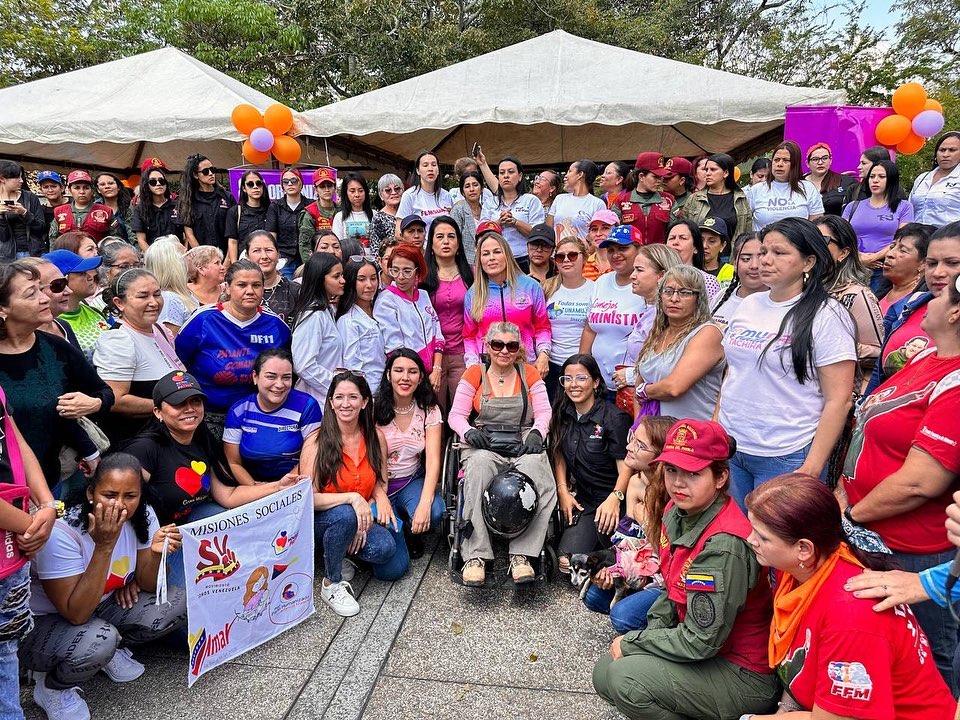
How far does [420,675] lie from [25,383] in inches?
87.5

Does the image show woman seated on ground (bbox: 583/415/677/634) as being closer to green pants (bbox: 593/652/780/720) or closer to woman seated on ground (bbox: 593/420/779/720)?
woman seated on ground (bbox: 593/420/779/720)

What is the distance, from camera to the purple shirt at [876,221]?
5484 millimetres

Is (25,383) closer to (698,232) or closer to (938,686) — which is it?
(938,686)

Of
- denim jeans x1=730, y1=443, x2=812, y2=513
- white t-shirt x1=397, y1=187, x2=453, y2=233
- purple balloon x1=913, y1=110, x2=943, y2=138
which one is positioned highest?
purple balloon x1=913, y1=110, x2=943, y2=138

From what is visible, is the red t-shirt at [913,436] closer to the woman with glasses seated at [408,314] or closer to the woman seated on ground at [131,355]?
the woman with glasses seated at [408,314]

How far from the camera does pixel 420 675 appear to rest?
9.68ft

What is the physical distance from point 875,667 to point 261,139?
27.7 ft

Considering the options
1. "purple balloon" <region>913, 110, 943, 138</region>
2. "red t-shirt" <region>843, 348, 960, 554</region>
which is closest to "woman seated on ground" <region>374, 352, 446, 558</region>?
"red t-shirt" <region>843, 348, 960, 554</region>

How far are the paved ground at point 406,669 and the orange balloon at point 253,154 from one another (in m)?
6.74

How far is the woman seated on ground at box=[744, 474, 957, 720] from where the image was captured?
5.46ft

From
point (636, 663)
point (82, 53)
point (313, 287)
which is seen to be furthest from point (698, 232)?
point (82, 53)

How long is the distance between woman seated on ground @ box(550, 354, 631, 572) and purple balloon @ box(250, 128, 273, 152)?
6.16m

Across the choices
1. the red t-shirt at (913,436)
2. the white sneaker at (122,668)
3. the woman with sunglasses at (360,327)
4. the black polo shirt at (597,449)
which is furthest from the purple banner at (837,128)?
the white sneaker at (122,668)

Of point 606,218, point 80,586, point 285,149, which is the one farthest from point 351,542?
point 285,149
